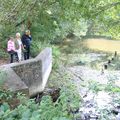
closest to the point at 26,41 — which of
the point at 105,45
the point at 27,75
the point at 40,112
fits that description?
the point at 27,75

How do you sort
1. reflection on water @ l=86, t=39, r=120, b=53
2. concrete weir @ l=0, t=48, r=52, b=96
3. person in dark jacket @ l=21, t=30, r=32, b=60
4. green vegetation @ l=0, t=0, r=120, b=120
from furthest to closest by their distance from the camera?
reflection on water @ l=86, t=39, r=120, b=53 → person in dark jacket @ l=21, t=30, r=32, b=60 → concrete weir @ l=0, t=48, r=52, b=96 → green vegetation @ l=0, t=0, r=120, b=120

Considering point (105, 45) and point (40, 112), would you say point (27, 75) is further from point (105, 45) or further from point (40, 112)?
point (105, 45)

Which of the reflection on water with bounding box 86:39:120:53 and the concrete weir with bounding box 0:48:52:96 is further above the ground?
the concrete weir with bounding box 0:48:52:96

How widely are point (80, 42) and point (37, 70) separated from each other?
27.9 m

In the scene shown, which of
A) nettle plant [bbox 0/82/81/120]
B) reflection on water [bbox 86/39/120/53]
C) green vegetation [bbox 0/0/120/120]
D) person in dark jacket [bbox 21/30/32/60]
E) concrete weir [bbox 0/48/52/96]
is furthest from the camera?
reflection on water [bbox 86/39/120/53]

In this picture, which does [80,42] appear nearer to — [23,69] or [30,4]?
[23,69]

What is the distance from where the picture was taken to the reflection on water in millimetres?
37562

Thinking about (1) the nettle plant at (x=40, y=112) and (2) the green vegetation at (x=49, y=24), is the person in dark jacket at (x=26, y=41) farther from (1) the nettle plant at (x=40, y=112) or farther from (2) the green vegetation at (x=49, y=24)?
(1) the nettle plant at (x=40, y=112)

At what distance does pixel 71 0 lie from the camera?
10438mm

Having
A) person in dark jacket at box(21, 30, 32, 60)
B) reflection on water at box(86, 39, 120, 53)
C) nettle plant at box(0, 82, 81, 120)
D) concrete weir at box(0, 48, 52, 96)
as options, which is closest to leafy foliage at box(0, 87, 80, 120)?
nettle plant at box(0, 82, 81, 120)

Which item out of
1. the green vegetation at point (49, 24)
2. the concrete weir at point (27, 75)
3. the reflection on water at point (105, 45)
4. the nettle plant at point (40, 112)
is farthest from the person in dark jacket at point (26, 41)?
the reflection on water at point (105, 45)

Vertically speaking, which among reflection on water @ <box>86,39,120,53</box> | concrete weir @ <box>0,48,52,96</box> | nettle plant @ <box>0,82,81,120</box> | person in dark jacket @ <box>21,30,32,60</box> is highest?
person in dark jacket @ <box>21,30,32,60</box>

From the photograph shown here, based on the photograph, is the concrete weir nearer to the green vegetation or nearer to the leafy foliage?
the green vegetation

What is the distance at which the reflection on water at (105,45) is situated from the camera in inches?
1479
